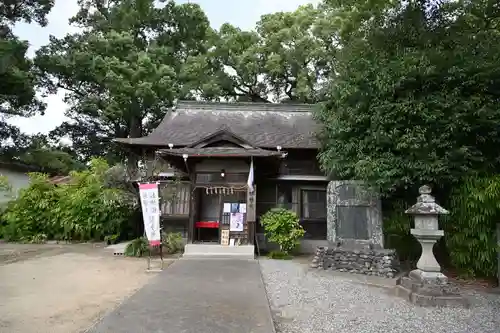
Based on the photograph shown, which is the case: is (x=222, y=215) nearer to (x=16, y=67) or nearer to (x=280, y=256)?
(x=280, y=256)

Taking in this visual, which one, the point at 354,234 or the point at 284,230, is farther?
the point at 284,230

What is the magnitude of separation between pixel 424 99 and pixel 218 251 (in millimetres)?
7252

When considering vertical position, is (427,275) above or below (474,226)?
below

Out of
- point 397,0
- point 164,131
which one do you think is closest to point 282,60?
point 164,131

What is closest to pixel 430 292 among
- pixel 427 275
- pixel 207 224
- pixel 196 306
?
pixel 427 275

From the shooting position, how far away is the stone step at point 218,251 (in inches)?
429

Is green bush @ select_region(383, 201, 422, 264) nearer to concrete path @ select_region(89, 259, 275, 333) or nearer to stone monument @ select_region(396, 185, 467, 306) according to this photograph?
stone monument @ select_region(396, 185, 467, 306)

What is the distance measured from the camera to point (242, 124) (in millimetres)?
16062

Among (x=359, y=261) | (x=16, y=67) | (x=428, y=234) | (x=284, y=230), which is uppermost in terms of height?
(x=16, y=67)

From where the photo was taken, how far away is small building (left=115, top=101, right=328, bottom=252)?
11664 millimetres

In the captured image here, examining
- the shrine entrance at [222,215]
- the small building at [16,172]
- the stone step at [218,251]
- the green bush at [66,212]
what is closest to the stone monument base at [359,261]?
the stone step at [218,251]

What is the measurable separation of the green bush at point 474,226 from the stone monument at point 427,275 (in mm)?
1503

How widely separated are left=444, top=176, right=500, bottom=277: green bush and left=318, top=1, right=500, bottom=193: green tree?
0.49m

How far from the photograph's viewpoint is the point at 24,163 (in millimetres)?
20531
